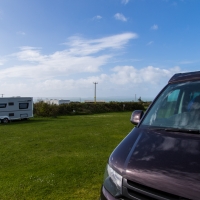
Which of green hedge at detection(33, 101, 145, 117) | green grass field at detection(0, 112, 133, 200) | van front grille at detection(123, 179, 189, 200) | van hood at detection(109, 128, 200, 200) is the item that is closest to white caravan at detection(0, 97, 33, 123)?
green hedge at detection(33, 101, 145, 117)

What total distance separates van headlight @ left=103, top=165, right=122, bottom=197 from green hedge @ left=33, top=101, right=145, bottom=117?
2446 centimetres

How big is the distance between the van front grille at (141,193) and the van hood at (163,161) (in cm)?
3

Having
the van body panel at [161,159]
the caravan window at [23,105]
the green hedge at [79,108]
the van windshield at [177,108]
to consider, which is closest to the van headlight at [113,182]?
the van body panel at [161,159]

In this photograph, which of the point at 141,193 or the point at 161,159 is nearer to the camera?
the point at 141,193

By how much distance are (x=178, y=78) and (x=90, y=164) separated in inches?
130

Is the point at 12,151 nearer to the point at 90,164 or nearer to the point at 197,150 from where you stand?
the point at 90,164

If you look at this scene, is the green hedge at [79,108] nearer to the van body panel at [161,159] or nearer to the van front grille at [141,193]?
the van body panel at [161,159]

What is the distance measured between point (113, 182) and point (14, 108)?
767 inches

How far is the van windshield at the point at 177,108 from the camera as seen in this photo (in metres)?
2.54

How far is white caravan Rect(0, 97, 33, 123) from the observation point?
1887 cm

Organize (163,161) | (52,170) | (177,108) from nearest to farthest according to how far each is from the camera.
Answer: (163,161), (177,108), (52,170)

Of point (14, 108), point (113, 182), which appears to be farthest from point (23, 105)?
point (113, 182)

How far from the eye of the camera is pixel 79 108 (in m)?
31.5

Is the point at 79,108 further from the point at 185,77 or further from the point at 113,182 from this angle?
the point at 113,182
